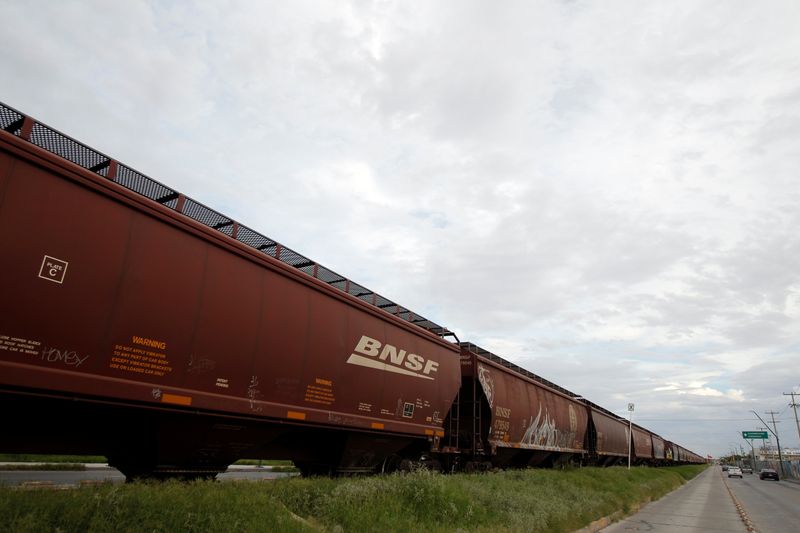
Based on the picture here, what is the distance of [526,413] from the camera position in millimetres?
16906

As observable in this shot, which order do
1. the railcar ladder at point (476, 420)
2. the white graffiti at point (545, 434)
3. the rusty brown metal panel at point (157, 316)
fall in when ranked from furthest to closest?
the white graffiti at point (545, 434), the railcar ladder at point (476, 420), the rusty brown metal panel at point (157, 316)

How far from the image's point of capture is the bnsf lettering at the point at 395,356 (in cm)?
949

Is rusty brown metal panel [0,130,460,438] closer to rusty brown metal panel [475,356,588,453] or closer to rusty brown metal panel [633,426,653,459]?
rusty brown metal panel [475,356,588,453]

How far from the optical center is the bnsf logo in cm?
935

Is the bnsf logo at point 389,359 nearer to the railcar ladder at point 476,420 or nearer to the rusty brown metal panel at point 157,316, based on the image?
the rusty brown metal panel at point 157,316

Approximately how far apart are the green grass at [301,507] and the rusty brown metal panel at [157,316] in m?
1.11

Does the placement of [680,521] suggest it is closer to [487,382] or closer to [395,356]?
[487,382]

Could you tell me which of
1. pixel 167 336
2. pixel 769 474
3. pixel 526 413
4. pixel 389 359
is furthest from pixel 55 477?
pixel 769 474

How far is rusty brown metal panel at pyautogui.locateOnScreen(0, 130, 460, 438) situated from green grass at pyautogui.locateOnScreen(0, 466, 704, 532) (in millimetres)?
1109

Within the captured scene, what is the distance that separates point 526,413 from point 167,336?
548 inches

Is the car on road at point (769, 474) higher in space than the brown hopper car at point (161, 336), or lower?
lower

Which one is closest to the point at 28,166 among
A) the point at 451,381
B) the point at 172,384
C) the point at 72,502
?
the point at 172,384

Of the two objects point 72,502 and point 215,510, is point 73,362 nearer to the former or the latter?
point 72,502

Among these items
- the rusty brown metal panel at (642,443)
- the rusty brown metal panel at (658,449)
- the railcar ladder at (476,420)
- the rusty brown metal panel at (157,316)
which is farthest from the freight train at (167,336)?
the rusty brown metal panel at (658,449)
